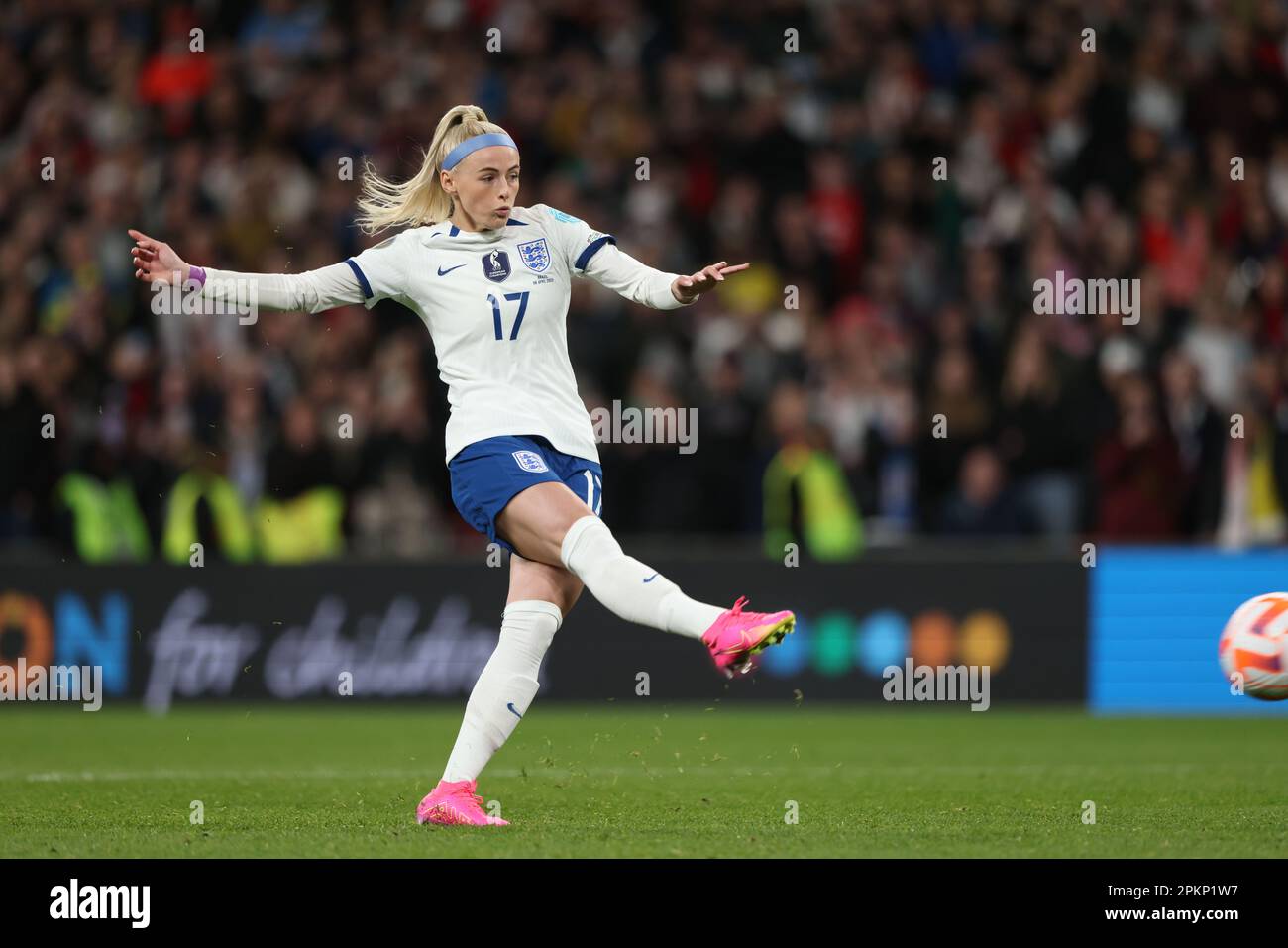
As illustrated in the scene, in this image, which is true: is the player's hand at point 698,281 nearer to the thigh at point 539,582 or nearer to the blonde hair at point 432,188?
the blonde hair at point 432,188

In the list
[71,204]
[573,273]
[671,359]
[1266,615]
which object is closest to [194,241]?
[71,204]

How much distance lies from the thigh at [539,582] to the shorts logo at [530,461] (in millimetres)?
382

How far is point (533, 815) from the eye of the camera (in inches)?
278

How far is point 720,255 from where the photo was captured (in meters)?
15.8

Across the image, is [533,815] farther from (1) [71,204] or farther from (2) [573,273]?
(1) [71,204]

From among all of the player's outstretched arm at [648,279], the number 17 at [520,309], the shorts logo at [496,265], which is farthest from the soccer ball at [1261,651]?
the shorts logo at [496,265]

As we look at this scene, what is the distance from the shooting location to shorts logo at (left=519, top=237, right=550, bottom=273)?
22.8 feet

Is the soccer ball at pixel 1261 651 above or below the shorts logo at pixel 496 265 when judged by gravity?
below

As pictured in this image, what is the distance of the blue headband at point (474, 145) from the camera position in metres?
6.94

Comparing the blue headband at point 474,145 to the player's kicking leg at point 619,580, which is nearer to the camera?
the player's kicking leg at point 619,580

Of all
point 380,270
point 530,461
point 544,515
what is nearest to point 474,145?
point 380,270

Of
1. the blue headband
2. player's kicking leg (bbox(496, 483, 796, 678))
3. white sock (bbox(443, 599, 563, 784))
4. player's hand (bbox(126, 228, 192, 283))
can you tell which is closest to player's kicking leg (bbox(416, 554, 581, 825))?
white sock (bbox(443, 599, 563, 784))

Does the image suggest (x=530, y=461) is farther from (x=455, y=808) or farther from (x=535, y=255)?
(x=455, y=808)

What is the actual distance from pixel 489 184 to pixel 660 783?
279 cm
